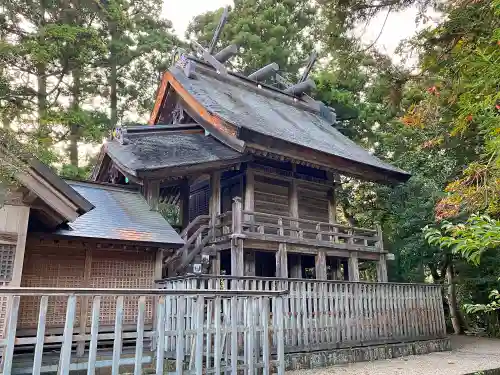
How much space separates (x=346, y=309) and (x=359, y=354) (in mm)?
1085

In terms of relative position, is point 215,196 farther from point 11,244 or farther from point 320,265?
point 11,244

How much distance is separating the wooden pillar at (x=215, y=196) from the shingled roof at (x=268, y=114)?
184 centimetres

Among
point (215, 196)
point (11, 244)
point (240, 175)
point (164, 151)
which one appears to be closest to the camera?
point (11, 244)

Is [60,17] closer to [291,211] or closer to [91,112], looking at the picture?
[91,112]

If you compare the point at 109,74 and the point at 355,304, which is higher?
the point at 109,74

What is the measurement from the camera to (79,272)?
27.2ft

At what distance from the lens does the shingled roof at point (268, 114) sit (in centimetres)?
1279

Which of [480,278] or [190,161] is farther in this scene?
[480,278]

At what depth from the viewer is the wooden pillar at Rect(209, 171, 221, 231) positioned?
11984mm

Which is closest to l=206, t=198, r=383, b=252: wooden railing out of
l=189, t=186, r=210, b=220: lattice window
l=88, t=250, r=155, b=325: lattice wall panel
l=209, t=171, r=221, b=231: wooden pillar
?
l=209, t=171, r=221, b=231: wooden pillar

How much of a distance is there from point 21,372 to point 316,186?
1043 centimetres

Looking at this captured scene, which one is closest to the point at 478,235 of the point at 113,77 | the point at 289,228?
the point at 289,228

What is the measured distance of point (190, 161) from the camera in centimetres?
1091

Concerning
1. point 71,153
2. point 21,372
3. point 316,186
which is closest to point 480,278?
point 316,186
